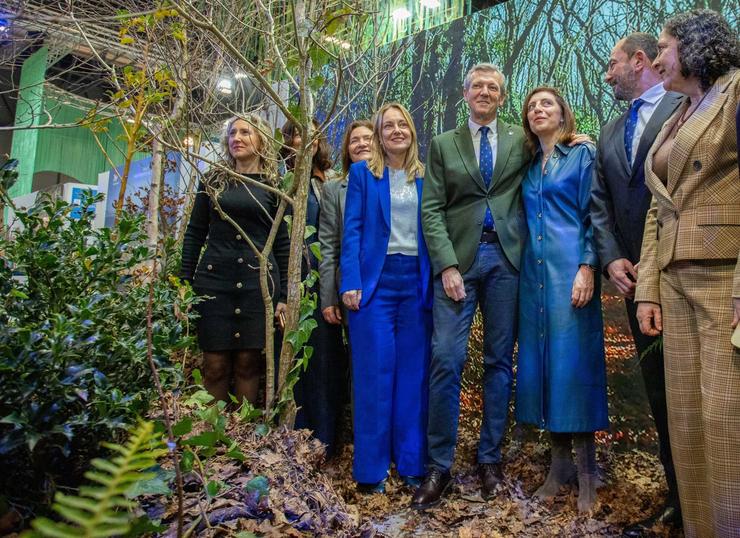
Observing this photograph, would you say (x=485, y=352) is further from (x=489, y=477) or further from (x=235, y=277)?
(x=235, y=277)

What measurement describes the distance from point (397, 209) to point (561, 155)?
88 cm

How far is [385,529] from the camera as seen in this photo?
2516 millimetres

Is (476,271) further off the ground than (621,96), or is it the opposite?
(621,96)

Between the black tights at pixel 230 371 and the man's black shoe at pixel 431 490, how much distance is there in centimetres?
106

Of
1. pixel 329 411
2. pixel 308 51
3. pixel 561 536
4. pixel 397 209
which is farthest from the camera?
pixel 329 411

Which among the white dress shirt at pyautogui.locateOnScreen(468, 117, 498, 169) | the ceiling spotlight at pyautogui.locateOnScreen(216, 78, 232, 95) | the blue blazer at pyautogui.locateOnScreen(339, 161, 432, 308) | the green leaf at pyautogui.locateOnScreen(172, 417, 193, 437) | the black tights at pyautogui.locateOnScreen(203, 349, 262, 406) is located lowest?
the green leaf at pyautogui.locateOnScreen(172, 417, 193, 437)

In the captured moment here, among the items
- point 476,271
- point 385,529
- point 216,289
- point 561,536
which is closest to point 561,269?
point 476,271

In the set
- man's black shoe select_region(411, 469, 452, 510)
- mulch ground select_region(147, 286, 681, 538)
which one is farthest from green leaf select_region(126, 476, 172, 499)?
man's black shoe select_region(411, 469, 452, 510)

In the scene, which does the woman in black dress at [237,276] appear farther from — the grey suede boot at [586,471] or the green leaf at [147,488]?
the green leaf at [147,488]

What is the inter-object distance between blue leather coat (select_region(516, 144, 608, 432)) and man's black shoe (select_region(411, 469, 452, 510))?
0.48 meters

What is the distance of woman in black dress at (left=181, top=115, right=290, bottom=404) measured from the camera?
10.2 ft

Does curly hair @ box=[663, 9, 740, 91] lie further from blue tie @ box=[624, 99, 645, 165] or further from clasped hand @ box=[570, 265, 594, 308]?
clasped hand @ box=[570, 265, 594, 308]

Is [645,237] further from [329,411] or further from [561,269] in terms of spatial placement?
[329,411]

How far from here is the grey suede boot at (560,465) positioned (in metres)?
2.77
